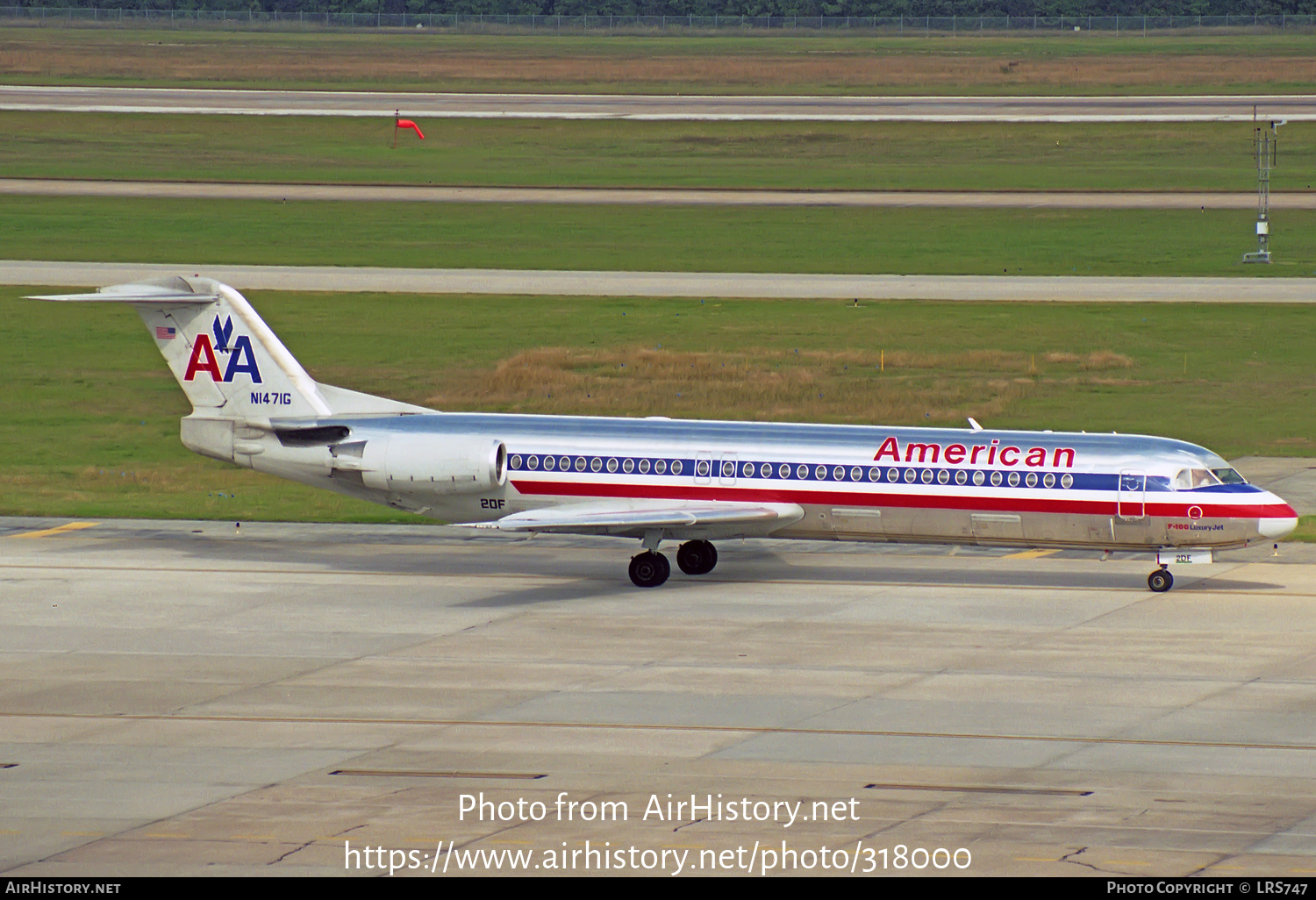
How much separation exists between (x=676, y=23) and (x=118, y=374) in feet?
467

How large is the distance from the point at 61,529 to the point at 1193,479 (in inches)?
936

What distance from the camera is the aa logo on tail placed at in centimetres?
3903

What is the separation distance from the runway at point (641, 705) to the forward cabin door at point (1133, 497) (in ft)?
5.46

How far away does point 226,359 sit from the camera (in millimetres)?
39188

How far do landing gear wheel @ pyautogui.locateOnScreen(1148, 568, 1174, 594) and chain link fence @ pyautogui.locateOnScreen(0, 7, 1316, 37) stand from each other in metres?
157

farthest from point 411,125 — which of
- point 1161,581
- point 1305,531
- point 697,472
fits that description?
point 1161,581

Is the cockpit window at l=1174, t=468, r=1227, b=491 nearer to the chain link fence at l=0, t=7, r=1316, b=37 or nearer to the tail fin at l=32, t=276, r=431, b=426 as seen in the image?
the tail fin at l=32, t=276, r=431, b=426

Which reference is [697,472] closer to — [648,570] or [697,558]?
[648,570]

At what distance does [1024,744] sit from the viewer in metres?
25.9

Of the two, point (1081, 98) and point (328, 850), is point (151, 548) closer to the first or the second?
point (328, 850)

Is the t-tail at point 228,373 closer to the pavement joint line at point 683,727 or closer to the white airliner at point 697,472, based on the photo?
the white airliner at point 697,472

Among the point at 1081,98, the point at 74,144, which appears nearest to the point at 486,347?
the point at 74,144

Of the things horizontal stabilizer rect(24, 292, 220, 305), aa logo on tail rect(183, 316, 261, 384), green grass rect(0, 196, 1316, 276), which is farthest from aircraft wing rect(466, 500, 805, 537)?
green grass rect(0, 196, 1316, 276)

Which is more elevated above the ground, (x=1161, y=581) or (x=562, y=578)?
(x=1161, y=581)
